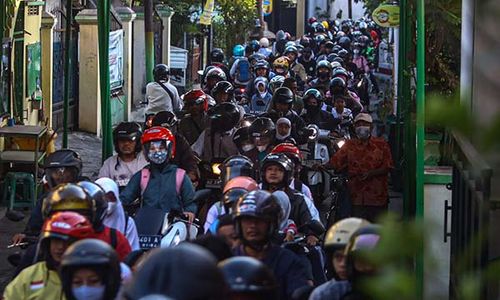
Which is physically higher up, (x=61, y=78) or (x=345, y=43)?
(x=345, y=43)

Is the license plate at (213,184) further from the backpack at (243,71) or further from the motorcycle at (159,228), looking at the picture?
the backpack at (243,71)

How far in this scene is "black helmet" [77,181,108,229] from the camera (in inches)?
274

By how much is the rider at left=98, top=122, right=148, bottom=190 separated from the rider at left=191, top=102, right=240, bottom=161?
240cm

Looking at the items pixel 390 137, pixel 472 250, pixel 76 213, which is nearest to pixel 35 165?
pixel 390 137

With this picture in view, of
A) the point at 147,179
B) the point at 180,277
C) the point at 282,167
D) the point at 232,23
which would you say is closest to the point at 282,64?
the point at 232,23

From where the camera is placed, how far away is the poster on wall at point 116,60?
79.6ft

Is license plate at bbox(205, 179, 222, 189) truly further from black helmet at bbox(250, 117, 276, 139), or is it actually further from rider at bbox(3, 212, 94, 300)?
rider at bbox(3, 212, 94, 300)

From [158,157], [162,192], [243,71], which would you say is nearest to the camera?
[162,192]

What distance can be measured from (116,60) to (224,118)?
1172 cm

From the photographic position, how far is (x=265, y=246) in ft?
21.2

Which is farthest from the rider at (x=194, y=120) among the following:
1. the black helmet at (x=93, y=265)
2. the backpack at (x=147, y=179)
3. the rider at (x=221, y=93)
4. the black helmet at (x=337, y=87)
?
the black helmet at (x=93, y=265)

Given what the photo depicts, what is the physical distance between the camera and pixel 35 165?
1517cm

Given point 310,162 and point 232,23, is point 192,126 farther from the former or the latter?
point 232,23

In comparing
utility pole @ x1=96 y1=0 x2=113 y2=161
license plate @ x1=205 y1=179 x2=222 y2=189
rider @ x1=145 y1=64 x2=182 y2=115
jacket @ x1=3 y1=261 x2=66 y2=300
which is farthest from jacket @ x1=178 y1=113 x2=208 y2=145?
jacket @ x1=3 y1=261 x2=66 y2=300
